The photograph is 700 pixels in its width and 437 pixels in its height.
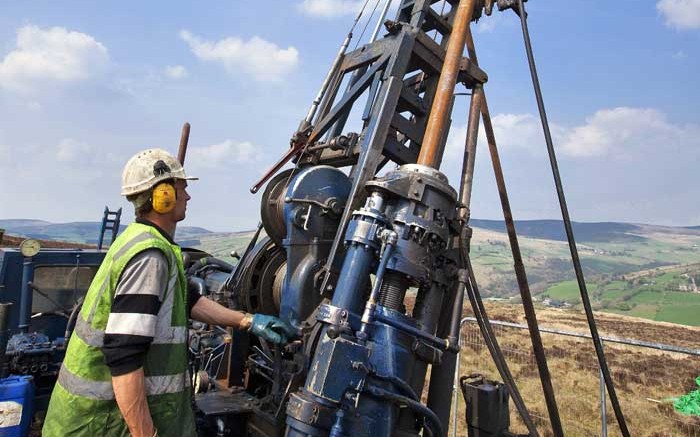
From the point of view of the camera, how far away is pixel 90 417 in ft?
6.45

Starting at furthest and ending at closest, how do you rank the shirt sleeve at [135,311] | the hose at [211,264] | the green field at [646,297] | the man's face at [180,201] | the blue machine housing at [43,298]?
the green field at [646,297] < the hose at [211,264] < the blue machine housing at [43,298] < the man's face at [180,201] < the shirt sleeve at [135,311]

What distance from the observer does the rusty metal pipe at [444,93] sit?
351 cm

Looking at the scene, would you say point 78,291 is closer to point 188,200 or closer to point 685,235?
point 188,200

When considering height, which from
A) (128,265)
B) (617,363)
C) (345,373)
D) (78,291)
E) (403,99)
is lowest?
(617,363)

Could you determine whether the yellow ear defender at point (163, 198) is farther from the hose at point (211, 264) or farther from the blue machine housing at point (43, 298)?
the blue machine housing at point (43, 298)

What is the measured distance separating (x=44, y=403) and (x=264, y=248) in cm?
358

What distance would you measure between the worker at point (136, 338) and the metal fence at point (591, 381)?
15.2ft

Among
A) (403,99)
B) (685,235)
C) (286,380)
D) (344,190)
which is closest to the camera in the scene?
(286,380)

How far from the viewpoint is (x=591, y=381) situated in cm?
1175

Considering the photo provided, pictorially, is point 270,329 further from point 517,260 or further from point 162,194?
point 517,260

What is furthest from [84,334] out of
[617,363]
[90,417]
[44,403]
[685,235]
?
[685,235]

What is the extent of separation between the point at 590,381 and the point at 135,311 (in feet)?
41.2

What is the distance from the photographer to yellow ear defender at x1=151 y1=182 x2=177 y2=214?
7.28ft

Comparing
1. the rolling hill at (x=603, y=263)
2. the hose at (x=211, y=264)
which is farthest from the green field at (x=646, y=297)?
the hose at (x=211, y=264)
